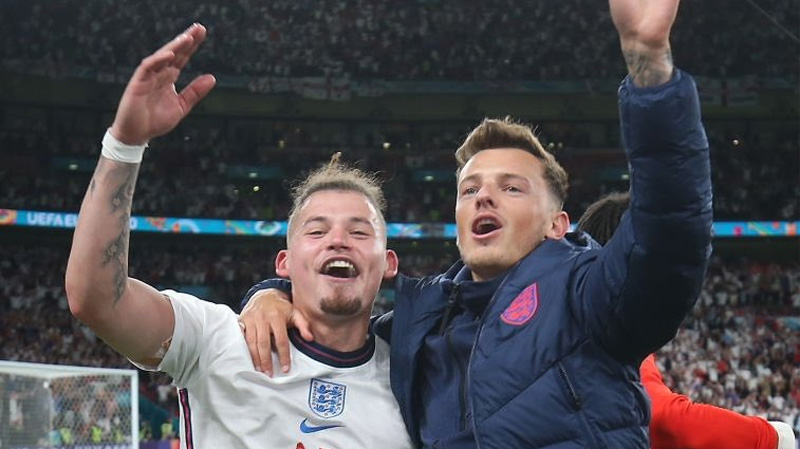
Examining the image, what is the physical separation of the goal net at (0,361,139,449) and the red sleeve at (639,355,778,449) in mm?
7964

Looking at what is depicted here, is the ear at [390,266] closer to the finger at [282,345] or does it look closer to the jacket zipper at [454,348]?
the finger at [282,345]

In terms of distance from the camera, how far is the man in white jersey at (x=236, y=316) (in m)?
2.82

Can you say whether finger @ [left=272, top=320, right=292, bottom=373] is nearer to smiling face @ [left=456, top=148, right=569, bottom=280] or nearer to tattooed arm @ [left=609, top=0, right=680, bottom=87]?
smiling face @ [left=456, top=148, right=569, bottom=280]

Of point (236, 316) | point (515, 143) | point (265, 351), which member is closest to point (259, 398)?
point (265, 351)

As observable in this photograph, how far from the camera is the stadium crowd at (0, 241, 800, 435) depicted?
67.7 ft

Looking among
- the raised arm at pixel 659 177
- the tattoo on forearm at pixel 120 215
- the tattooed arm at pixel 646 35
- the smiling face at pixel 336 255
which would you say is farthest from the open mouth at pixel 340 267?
the tattooed arm at pixel 646 35

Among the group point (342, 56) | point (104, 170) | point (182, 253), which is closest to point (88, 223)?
point (104, 170)

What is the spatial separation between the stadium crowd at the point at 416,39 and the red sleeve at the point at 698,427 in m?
27.9

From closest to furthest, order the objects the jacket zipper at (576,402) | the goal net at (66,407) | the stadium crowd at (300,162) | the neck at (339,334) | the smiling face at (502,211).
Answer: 1. the jacket zipper at (576,402)
2. the smiling face at (502,211)
3. the neck at (339,334)
4. the goal net at (66,407)
5. the stadium crowd at (300,162)

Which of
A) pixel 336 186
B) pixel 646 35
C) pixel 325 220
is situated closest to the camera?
pixel 646 35

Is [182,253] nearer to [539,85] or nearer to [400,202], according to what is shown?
[400,202]

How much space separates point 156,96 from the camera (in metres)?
2.71

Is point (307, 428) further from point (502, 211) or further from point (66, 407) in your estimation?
point (66, 407)

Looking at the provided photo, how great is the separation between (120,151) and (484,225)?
113 centimetres
